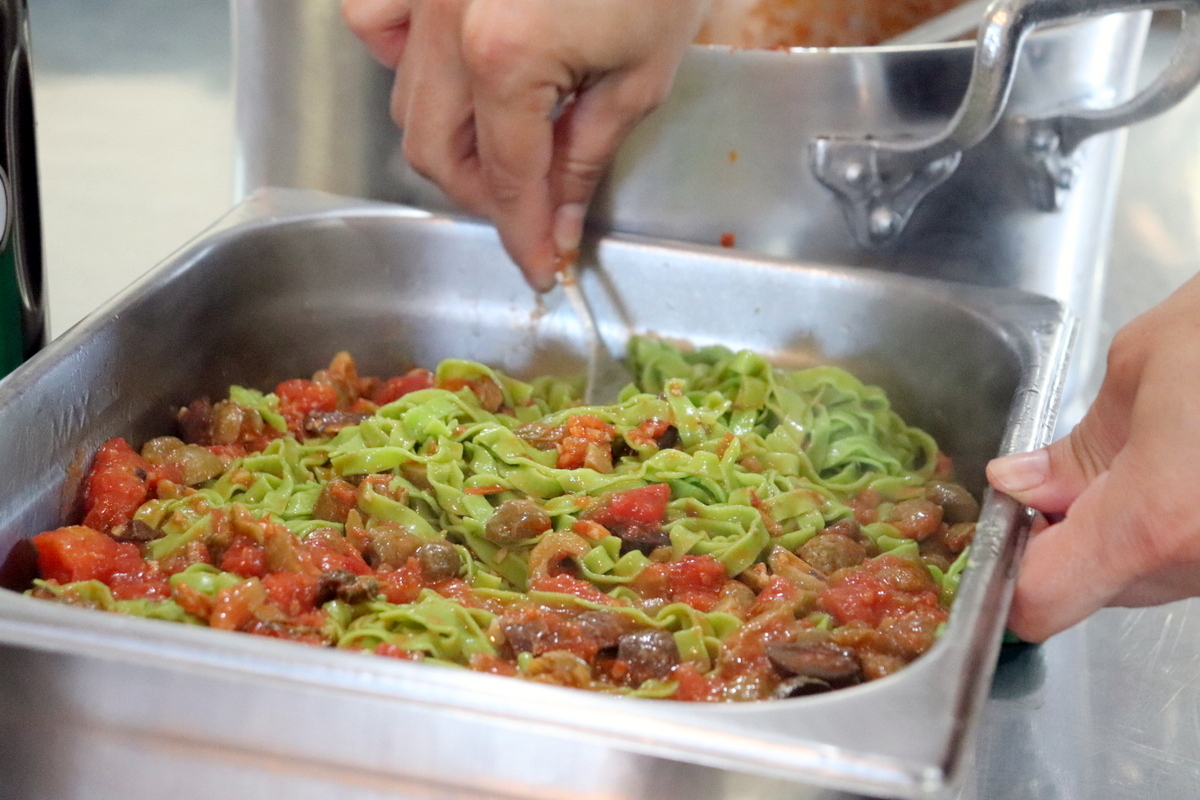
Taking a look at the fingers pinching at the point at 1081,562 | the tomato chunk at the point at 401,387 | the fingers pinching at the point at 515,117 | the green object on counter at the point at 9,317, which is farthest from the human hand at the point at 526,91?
the fingers pinching at the point at 1081,562

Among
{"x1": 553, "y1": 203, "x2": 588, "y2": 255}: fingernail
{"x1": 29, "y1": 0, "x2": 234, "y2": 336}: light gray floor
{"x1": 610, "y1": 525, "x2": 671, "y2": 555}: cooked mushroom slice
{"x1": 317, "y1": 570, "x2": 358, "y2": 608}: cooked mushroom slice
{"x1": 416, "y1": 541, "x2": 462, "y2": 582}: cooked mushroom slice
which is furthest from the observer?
{"x1": 29, "y1": 0, "x2": 234, "y2": 336}: light gray floor

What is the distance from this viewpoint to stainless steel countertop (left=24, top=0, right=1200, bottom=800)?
173cm

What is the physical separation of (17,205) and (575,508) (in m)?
1.07

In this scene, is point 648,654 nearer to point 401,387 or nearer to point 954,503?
point 954,503

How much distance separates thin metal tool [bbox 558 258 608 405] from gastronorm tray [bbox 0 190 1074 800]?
0.02m

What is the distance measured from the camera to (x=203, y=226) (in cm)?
348

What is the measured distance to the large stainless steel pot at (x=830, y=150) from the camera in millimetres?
2416

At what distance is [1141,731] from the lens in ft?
6.16

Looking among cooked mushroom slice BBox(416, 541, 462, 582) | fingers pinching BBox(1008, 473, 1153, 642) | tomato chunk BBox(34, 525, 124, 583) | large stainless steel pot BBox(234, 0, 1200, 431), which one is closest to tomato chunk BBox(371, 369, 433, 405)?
large stainless steel pot BBox(234, 0, 1200, 431)

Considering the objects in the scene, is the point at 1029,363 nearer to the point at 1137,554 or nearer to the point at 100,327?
the point at 1137,554

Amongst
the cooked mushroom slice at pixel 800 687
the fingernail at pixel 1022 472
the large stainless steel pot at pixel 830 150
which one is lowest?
the cooked mushroom slice at pixel 800 687

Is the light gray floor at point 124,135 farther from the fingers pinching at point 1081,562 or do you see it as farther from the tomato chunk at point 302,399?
the fingers pinching at point 1081,562

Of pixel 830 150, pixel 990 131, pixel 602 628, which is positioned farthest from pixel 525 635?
pixel 990 131

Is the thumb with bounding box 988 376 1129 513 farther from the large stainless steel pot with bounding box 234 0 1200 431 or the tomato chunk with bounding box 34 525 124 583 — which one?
the tomato chunk with bounding box 34 525 124 583
